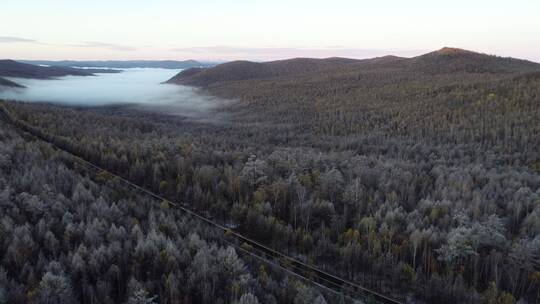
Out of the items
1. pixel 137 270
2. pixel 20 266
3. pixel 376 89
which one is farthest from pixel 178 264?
pixel 376 89

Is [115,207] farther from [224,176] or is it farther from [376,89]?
[376,89]

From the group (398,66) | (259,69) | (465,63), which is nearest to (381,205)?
(465,63)

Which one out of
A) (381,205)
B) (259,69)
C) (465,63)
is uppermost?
(465,63)

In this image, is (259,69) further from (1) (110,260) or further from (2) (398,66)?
(1) (110,260)

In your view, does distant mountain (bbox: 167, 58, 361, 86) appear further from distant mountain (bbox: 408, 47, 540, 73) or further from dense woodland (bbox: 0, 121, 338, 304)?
dense woodland (bbox: 0, 121, 338, 304)

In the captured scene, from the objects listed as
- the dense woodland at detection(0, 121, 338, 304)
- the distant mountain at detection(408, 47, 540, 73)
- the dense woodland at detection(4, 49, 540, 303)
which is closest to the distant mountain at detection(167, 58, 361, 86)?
the distant mountain at detection(408, 47, 540, 73)

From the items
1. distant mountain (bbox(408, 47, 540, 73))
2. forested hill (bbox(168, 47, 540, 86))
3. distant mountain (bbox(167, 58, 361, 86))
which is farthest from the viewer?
distant mountain (bbox(167, 58, 361, 86))

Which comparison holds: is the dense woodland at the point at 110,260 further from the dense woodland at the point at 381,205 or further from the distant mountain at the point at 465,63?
the distant mountain at the point at 465,63

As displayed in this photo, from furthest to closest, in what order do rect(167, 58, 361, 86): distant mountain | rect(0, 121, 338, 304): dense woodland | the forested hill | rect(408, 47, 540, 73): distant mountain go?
rect(167, 58, 361, 86): distant mountain, the forested hill, rect(408, 47, 540, 73): distant mountain, rect(0, 121, 338, 304): dense woodland
